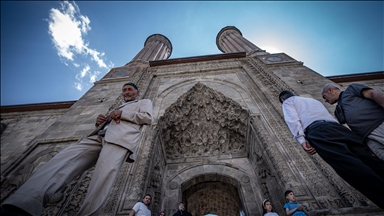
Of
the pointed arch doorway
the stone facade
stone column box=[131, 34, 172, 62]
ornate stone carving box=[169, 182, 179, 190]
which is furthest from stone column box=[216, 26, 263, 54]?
ornate stone carving box=[169, 182, 179, 190]

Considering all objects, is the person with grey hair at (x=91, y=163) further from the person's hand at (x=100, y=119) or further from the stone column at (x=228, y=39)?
the stone column at (x=228, y=39)

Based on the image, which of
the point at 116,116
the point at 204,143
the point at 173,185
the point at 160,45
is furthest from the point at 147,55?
the point at 116,116

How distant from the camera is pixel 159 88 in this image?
660 centimetres

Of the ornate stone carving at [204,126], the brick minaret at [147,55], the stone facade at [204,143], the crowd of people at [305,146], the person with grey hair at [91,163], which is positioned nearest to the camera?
the person with grey hair at [91,163]

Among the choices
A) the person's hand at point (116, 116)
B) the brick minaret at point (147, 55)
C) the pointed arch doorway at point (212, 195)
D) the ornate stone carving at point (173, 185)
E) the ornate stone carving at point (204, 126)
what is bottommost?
the person's hand at point (116, 116)

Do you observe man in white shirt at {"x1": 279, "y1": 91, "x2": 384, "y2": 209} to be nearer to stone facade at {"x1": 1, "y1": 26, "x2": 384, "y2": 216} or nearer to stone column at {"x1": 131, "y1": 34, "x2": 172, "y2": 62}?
stone facade at {"x1": 1, "y1": 26, "x2": 384, "y2": 216}

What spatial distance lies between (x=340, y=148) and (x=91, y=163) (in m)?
2.38

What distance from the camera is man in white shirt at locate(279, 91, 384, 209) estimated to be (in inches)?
51.9

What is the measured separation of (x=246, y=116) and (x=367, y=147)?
3.44 metres

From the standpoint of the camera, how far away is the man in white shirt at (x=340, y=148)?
1.32 metres

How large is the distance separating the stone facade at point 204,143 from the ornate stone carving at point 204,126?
3cm

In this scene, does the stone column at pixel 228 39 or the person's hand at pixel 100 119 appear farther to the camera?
the stone column at pixel 228 39

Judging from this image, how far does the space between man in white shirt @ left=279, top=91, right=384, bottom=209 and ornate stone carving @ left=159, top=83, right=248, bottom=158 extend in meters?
3.20

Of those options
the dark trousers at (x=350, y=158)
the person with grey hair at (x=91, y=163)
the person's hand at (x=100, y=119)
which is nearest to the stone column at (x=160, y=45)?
the person's hand at (x=100, y=119)
